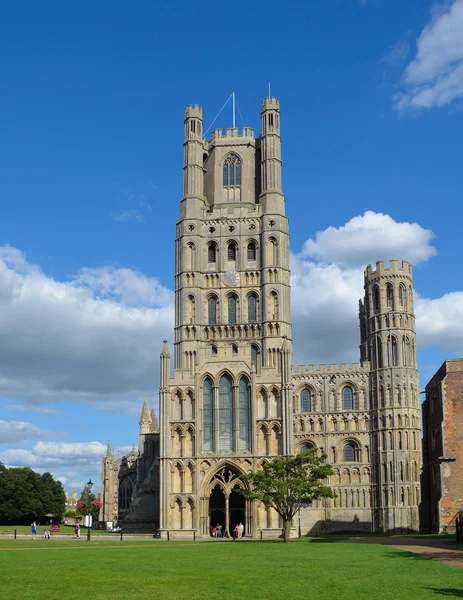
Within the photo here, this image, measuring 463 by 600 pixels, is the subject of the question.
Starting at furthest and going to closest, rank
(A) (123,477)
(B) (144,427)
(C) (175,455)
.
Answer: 1. (A) (123,477)
2. (B) (144,427)
3. (C) (175,455)

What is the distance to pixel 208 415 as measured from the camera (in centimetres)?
7325

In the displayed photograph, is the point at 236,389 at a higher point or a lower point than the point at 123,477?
higher

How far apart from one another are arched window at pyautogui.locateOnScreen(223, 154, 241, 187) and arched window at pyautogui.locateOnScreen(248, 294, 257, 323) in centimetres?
1476

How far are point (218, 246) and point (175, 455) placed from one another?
2542 centimetres

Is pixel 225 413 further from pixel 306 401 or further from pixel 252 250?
pixel 252 250

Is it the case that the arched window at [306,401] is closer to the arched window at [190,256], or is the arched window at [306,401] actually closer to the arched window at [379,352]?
the arched window at [379,352]

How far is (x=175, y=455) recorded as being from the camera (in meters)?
72.2

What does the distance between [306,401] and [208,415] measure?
19.7m

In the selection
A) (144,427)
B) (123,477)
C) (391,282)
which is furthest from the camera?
(123,477)

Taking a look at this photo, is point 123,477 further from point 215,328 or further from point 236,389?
point 236,389

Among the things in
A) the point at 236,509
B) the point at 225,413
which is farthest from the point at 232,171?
the point at 236,509

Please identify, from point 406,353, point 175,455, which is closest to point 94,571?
point 175,455

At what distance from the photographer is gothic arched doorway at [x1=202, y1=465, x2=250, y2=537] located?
70.4 metres

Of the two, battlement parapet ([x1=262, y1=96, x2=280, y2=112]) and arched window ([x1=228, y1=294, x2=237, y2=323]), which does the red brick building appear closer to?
arched window ([x1=228, y1=294, x2=237, y2=323])
